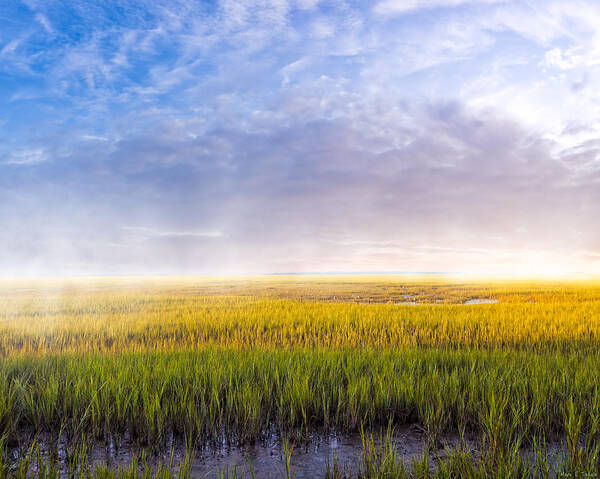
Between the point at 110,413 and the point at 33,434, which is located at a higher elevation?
the point at 110,413

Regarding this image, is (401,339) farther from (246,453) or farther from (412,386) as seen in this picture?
(246,453)

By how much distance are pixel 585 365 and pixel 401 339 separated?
Result: 3.58m

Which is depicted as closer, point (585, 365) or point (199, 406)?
point (199, 406)

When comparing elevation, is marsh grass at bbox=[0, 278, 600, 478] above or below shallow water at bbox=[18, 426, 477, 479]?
above

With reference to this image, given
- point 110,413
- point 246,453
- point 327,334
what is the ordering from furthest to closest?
point 327,334 → point 110,413 → point 246,453

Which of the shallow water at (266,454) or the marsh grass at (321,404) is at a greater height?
the marsh grass at (321,404)

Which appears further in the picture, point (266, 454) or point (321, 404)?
point (321, 404)

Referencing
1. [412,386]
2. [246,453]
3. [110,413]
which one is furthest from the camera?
[412,386]

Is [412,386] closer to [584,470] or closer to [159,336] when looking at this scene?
[584,470]

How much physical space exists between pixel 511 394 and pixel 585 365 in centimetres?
237

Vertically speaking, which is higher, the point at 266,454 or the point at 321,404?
the point at 321,404

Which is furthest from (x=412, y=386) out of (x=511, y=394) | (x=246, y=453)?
(x=246, y=453)

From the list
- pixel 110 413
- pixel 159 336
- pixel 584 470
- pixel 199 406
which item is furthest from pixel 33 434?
pixel 159 336

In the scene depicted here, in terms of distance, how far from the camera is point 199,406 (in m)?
3.40
